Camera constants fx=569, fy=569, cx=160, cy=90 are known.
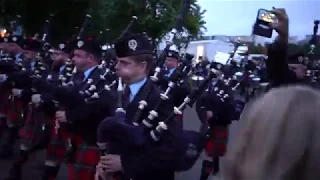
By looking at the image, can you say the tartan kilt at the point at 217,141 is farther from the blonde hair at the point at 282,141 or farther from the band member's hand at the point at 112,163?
the blonde hair at the point at 282,141

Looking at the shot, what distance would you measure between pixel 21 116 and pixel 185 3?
14.6 ft

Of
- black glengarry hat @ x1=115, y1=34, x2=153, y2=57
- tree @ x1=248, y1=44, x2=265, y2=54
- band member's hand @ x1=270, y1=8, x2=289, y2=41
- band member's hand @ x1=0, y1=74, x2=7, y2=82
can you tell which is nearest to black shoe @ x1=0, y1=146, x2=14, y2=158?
band member's hand @ x1=0, y1=74, x2=7, y2=82

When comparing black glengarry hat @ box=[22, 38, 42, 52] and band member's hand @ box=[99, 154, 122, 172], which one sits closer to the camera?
band member's hand @ box=[99, 154, 122, 172]

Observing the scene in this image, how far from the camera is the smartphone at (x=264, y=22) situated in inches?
135

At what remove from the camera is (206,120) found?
736cm

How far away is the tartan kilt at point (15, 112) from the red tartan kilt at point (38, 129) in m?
1.54

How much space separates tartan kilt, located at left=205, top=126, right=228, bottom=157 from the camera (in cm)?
739

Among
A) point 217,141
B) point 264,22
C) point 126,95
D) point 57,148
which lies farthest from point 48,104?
point 264,22

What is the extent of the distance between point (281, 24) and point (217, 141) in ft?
13.9

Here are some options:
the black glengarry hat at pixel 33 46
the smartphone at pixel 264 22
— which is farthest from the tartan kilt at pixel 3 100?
the smartphone at pixel 264 22

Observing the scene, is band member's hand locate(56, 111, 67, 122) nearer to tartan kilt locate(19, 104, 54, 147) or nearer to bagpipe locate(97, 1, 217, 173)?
bagpipe locate(97, 1, 217, 173)

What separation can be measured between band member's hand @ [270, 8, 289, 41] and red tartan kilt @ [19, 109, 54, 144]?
3688 mm

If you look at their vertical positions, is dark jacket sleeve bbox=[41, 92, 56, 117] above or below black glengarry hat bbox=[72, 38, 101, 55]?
below

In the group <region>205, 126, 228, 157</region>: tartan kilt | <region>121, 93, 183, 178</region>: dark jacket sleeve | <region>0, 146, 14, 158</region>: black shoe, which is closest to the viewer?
<region>121, 93, 183, 178</region>: dark jacket sleeve
